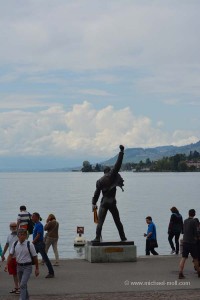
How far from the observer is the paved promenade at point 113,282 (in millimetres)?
13270

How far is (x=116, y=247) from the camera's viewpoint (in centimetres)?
1836

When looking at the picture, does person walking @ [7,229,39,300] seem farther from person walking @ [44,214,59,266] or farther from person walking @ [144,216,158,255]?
person walking @ [144,216,158,255]

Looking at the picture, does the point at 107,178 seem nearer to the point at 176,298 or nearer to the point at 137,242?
the point at 176,298

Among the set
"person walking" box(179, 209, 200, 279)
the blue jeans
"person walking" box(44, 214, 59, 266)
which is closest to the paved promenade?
"person walking" box(179, 209, 200, 279)

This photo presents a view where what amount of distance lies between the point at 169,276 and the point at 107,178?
4255 millimetres

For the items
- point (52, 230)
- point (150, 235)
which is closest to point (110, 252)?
point (52, 230)

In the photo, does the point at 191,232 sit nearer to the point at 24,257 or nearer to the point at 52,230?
the point at 52,230

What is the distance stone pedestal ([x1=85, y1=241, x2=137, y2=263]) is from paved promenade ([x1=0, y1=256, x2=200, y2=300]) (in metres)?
0.30

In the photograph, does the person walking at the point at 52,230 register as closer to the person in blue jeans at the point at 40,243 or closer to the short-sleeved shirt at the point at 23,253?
the person in blue jeans at the point at 40,243

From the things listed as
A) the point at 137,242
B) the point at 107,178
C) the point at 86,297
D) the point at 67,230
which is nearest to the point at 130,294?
the point at 86,297

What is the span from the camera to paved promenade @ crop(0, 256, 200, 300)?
13270 mm

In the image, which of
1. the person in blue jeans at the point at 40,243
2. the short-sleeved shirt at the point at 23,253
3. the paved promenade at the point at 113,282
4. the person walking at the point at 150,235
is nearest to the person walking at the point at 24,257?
the short-sleeved shirt at the point at 23,253

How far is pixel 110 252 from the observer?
60.1ft

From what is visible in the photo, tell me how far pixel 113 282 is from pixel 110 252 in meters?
3.54
